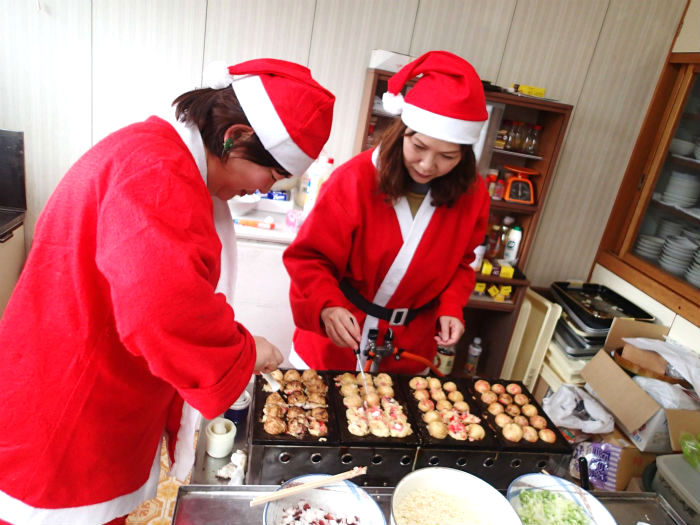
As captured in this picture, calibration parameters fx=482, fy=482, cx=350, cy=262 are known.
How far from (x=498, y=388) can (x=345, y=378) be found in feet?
1.51

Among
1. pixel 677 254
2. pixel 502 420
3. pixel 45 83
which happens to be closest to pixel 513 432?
pixel 502 420

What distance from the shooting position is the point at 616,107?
9.80ft

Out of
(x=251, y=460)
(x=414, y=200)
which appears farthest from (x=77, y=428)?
(x=414, y=200)

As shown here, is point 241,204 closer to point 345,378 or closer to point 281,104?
point 345,378

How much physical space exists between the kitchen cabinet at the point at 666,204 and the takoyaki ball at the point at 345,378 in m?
1.97

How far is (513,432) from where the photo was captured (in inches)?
47.8

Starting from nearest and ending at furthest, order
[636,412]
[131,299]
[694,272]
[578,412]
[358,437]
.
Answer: [131,299] → [358,437] → [636,412] → [578,412] → [694,272]

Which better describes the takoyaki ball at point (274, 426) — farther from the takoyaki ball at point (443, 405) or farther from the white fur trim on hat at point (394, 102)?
the white fur trim on hat at point (394, 102)

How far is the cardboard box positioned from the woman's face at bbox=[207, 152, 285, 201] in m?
1.80

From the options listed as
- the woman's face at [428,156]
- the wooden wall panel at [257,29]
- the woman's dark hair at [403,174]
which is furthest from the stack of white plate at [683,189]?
the wooden wall panel at [257,29]

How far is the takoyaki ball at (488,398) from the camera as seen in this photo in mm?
1350

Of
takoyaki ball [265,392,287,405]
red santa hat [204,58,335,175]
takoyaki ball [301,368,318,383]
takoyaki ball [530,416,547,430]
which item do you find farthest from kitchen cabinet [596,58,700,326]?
red santa hat [204,58,335,175]

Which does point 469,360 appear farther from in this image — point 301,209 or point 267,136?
point 267,136

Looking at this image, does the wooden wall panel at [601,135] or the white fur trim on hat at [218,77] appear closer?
the white fur trim on hat at [218,77]
